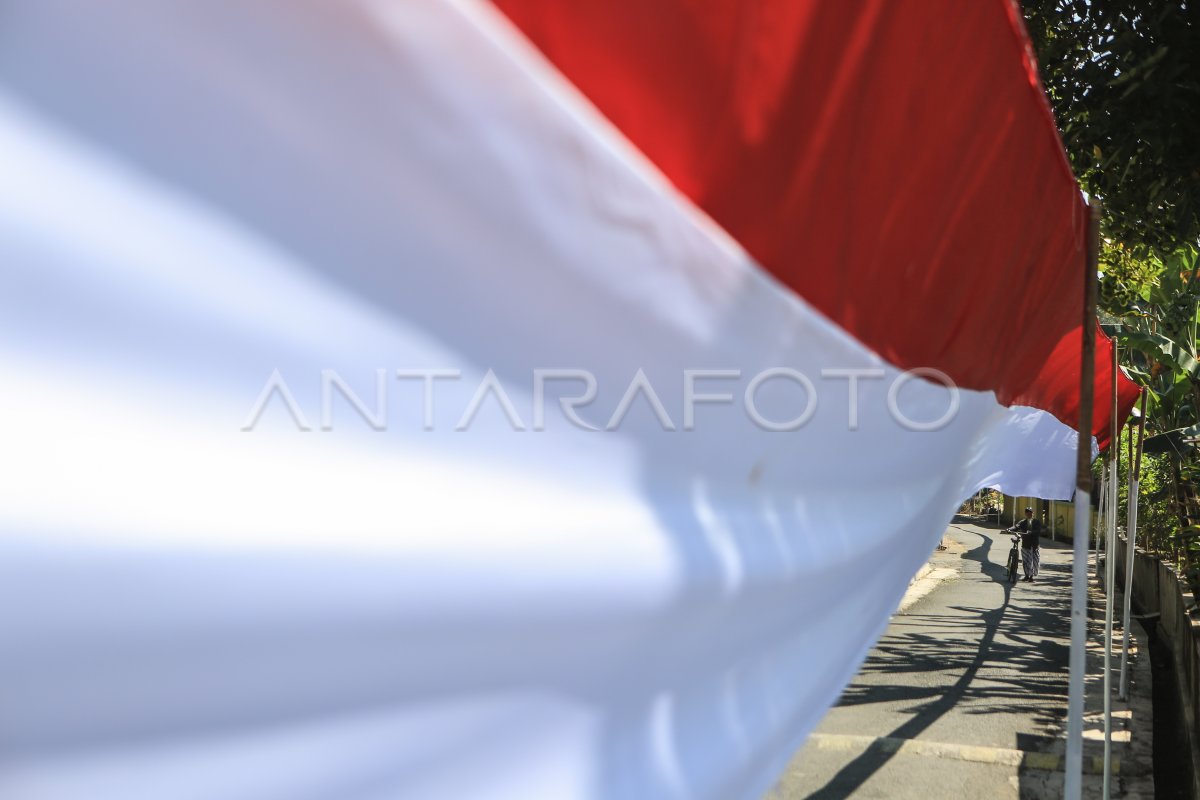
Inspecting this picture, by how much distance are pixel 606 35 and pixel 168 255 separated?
37 cm

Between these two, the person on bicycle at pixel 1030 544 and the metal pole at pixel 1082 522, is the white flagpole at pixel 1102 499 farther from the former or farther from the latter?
the metal pole at pixel 1082 522

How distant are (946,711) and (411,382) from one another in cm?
1053

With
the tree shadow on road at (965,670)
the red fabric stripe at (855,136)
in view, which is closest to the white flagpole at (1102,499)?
the tree shadow on road at (965,670)

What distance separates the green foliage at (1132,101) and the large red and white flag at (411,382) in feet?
14.7

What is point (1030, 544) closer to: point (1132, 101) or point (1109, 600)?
point (1109, 600)

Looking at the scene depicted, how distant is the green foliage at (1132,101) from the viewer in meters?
4.83

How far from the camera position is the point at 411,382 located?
0.65 m

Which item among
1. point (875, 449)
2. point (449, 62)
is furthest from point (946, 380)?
point (449, 62)

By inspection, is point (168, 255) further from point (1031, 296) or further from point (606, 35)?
point (1031, 296)

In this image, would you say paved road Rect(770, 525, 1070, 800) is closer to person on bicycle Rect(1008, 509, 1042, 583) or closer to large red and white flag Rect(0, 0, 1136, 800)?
person on bicycle Rect(1008, 509, 1042, 583)

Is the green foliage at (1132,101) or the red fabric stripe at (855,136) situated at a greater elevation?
the green foliage at (1132,101)

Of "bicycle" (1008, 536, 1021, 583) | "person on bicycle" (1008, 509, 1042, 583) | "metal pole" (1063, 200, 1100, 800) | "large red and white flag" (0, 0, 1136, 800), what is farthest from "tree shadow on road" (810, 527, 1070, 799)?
"large red and white flag" (0, 0, 1136, 800)

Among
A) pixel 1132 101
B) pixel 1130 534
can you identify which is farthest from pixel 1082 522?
pixel 1130 534

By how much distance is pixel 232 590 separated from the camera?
54cm
